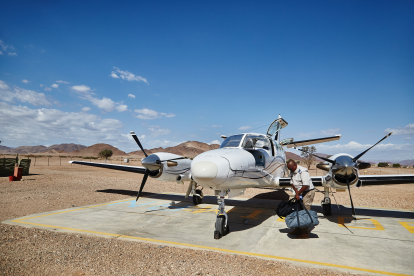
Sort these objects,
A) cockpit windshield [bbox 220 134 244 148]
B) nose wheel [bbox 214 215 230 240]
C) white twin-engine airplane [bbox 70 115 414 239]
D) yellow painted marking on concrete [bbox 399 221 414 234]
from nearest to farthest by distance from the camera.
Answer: white twin-engine airplane [bbox 70 115 414 239]
nose wheel [bbox 214 215 230 240]
yellow painted marking on concrete [bbox 399 221 414 234]
cockpit windshield [bbox 220 134 244 148]

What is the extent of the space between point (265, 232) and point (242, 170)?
78.2 inches

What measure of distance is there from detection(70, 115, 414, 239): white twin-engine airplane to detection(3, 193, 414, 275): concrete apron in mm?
860

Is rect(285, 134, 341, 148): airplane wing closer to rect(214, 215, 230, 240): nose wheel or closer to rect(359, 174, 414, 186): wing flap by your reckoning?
rect(359, 174, 414, 186): wing flap

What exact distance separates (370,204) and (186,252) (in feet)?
36.2

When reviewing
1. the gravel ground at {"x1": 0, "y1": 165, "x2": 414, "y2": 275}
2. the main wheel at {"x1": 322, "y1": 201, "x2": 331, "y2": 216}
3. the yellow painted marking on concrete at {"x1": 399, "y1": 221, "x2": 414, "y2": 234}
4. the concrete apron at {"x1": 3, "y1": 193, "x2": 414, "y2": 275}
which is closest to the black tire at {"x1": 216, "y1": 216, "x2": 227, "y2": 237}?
the concrete apron at {"x1": 3, "y1": 193, "x2": 414, "y2": 275}

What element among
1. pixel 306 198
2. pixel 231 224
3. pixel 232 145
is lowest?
pixel 231 224

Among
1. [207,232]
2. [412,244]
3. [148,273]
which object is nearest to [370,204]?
[412,244]

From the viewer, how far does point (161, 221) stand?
7605mm

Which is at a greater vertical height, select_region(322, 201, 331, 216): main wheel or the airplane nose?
the airplane nose

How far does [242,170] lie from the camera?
20.2 ft

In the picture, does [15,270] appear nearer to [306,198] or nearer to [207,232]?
[207,232]

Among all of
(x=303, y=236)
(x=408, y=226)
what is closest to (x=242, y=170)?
(x=303, y=236)

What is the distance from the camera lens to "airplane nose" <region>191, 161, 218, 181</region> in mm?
5242

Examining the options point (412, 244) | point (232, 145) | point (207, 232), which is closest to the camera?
point (412, 244)
